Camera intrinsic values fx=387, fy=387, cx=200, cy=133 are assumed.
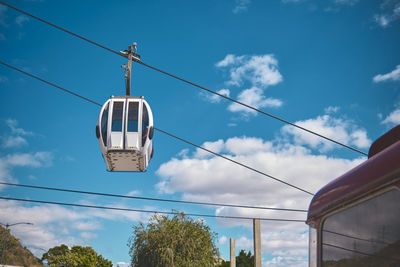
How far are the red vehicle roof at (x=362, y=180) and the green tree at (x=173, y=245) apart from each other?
36545 millimetres

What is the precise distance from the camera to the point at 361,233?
3.40 m

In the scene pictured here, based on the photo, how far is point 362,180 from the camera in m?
3.51

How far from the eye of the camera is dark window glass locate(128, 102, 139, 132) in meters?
Answer: 11.7

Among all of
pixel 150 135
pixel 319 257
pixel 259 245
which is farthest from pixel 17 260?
pixel 319 257

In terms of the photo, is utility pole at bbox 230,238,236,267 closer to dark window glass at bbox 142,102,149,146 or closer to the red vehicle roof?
dark window glass at bbox 142,102,149,146

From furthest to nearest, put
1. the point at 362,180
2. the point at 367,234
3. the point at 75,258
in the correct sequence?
the point at 75,258 < the point at 362,180 < the point at 367,234

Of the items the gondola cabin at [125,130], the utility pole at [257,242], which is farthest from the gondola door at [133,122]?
the utility pole at [257,242]

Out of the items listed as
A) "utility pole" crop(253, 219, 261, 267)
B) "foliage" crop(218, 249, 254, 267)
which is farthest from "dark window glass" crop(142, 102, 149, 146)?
"foliage" crop(218, 249, 254, 267)

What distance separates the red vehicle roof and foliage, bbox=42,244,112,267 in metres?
99.3

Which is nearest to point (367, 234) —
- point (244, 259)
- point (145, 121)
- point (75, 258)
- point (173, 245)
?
point (145, 121)

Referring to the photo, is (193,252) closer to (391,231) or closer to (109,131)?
Answer: (109,131)

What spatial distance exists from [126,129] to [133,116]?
475 millimetres

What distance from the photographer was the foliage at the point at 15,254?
9850cm

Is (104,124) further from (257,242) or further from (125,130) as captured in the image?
(257,242)
